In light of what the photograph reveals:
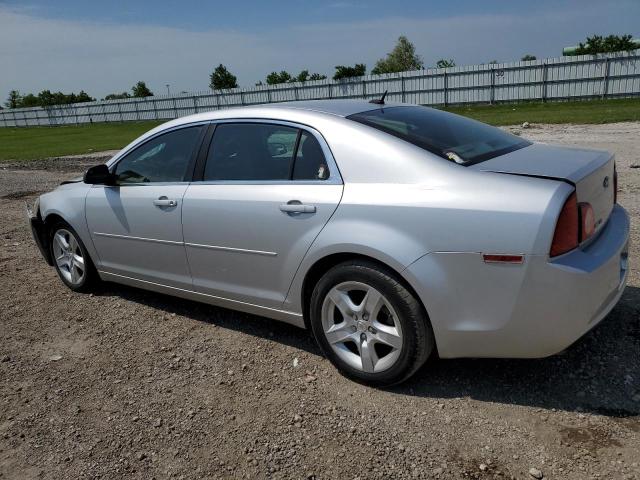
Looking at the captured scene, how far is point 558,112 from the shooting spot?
904 inches

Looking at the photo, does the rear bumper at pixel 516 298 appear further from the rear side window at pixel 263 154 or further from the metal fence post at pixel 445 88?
the metal fence post at pixel 445 88

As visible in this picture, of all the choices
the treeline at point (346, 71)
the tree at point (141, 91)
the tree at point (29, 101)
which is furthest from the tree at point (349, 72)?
the tree at point (29, 101)

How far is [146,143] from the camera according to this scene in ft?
14.6

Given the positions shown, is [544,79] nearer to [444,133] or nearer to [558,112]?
[558,112]

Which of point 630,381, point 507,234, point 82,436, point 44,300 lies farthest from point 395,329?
point 44,300

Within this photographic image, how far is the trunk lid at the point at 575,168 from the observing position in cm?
277

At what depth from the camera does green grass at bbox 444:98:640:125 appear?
19.2 metres

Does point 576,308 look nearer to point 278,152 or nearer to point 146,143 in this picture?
point 278,152

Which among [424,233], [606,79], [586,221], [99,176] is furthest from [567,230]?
[606,79]

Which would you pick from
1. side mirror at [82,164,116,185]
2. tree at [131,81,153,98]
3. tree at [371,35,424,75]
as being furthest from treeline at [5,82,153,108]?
side mirror at [82,164,116,185]

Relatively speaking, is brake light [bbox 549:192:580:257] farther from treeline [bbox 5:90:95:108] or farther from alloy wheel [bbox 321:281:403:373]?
treeline [bbox 5:90:95:108]

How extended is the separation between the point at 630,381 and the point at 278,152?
245 centimetres

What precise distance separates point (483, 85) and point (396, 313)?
3005cm

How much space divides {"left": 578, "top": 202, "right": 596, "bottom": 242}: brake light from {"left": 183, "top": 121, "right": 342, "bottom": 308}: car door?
1.25 m
